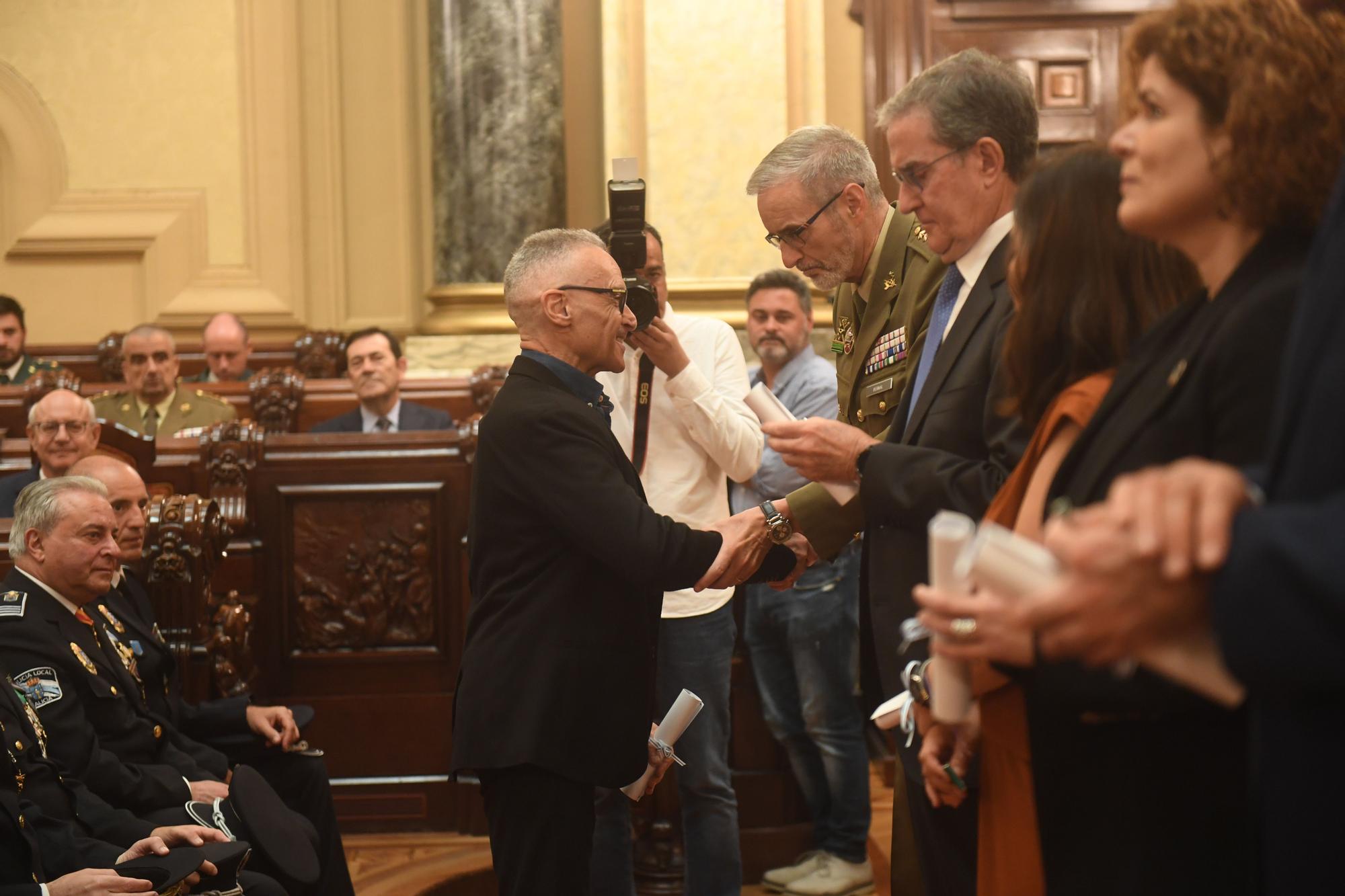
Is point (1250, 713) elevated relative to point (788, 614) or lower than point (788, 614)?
elevated

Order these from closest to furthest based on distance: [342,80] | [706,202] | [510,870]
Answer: [510,870]
[706,202]
[342,80]

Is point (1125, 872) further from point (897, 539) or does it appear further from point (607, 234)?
point (607, 234)

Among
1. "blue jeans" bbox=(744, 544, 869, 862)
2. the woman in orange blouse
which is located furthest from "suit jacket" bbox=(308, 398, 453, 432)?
the woman in orange blouse

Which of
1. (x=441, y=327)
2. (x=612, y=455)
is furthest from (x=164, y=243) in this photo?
(x=612, y=455)

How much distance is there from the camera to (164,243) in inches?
321

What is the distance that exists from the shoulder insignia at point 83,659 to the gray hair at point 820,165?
5.60ft

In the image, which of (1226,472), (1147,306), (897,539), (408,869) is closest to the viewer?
(1226,472)

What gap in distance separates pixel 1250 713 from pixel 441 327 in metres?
6.37

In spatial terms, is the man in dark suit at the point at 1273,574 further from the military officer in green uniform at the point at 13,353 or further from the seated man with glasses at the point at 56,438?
the military officer in green uniform at the point at 13,353

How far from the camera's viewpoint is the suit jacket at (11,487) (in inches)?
173

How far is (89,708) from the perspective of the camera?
2.98 m

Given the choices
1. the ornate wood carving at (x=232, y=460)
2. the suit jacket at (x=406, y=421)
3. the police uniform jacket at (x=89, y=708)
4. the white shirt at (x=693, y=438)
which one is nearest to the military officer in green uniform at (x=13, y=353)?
the suit jacket at (x=406, y=421)

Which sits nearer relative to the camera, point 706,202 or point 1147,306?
point 1147,306

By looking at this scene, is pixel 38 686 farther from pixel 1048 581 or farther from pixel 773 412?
pixel 1048 581
